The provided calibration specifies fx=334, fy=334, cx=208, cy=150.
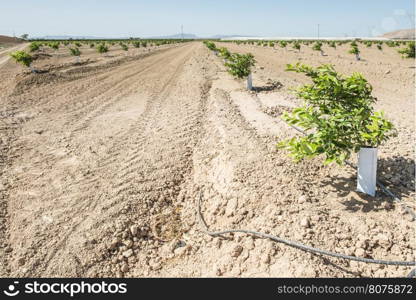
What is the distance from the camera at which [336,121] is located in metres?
4.64

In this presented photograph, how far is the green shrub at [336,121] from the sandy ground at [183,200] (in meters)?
0.80

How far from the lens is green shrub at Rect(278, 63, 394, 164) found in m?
4.34

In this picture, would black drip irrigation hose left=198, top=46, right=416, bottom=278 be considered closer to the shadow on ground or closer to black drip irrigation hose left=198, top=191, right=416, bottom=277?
black drip irrigation hose left=198, top=191, right=416, bottom=277

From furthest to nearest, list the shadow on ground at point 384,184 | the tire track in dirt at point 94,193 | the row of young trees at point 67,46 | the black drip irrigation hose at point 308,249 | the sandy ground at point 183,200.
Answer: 1. the row of young trees at point 67,46
2. the shadow on ground at point 384,184
3. the tire track in dirt at point 94,193
4. the sandy ground at point 183,200
5. the black drip irrigation hose at point 308,249

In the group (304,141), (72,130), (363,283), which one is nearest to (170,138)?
(72,130)

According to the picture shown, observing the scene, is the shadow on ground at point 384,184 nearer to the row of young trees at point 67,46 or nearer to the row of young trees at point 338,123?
the row of young trees at point 338,123

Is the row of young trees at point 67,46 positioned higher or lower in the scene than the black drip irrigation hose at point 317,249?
higher

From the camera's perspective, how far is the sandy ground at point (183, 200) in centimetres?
407

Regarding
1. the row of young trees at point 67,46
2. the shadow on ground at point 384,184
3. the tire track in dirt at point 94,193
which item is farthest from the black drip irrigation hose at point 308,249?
the row of young trees at point 67,46

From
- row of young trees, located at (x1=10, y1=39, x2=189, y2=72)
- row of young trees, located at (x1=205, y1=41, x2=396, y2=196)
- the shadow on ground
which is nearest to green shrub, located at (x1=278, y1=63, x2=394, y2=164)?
row of young trees, located at (x1=205, y1=41, x2=396, y2=196)

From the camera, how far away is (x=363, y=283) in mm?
3301

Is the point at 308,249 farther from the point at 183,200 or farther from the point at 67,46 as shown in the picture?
the point at 67,46

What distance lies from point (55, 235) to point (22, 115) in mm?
7584

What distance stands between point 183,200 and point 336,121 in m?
2.82
